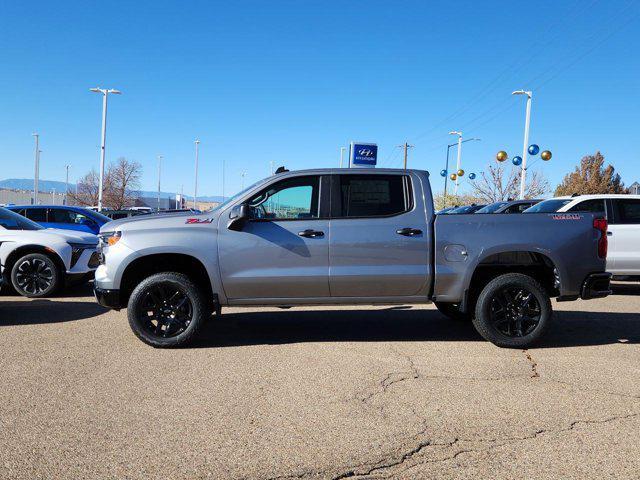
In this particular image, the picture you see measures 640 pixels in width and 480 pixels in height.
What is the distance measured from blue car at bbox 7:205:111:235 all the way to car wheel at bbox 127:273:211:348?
9317 millimetres

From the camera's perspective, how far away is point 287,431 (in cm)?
366

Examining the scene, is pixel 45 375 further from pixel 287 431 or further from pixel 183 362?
pixel 287 431

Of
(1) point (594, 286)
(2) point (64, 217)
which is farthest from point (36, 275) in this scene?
(1) point (594, 286)

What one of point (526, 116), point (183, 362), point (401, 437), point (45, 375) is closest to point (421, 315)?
point (183, 362)

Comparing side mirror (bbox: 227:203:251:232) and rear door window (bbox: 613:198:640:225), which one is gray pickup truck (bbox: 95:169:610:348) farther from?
rear door window (bbox: 613:198:640:225)

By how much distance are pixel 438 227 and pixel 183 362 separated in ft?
9.82

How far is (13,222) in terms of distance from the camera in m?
9.57

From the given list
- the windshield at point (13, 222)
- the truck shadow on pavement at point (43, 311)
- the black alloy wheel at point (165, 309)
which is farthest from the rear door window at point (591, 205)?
the windshield at point (13, 222)

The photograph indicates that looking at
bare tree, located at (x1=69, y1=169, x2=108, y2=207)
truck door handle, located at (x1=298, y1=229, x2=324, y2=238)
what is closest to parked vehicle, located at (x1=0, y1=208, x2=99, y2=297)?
truck door handle, located at (x1=298, y1=229, x2=324, y2=238)

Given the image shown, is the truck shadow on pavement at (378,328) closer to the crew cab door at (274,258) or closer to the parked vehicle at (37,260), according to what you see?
the crew cab door at (274,258)

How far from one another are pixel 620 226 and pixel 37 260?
33.8 feet

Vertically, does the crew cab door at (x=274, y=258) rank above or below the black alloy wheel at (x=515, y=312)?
above

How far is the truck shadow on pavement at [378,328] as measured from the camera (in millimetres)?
6332

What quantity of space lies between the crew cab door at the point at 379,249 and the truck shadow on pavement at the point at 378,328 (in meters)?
0.81
